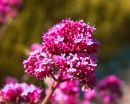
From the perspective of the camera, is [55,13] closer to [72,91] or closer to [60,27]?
[72,91]

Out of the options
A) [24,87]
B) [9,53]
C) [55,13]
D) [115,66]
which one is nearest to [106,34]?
[115,66]

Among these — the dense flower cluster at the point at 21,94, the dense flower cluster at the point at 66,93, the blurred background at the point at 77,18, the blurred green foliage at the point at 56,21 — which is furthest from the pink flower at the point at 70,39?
the blurred background at the point at 77,18

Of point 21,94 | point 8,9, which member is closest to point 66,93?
point 21,94

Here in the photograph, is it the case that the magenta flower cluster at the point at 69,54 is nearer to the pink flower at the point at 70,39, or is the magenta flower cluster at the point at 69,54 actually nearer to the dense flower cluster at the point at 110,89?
the pink flower at the point at 70,39

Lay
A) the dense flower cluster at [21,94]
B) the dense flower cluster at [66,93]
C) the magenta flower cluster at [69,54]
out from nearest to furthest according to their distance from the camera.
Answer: the magenta flower cluster at [69,54] < the dense flower cluster at [21,94] < the dense flower cluster at [66,93]

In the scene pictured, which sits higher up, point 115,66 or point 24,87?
point 115,66

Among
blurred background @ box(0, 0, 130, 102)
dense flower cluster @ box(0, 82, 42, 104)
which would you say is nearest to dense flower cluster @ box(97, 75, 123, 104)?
dense flower cluster @ box(0, 82, 42, 104)
